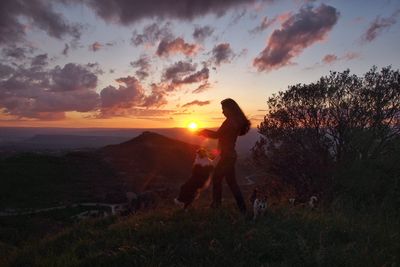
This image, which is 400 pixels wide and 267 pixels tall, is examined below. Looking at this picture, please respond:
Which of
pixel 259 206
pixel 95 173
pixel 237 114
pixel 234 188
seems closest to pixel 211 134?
pixel 237 114

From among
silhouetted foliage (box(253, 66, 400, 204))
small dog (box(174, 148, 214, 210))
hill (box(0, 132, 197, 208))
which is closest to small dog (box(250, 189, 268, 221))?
small dog (box(174, 148, 214, 210))

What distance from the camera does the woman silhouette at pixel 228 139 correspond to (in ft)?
31.5

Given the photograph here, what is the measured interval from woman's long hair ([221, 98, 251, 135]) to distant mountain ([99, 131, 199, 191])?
5237 cm

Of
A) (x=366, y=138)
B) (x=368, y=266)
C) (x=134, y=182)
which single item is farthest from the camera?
(x=134, y=182)

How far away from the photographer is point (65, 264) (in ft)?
22.0

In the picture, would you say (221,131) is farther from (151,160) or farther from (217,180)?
(151,160)

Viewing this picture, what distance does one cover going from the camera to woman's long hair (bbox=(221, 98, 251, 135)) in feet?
32.0

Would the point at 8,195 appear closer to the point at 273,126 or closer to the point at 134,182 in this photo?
the point at 134,182

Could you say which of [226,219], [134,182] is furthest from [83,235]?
[134,182]

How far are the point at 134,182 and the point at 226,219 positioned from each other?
56.6 meters

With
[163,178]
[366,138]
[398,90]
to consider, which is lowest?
[163,178]

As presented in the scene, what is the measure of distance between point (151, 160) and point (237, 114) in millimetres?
74874

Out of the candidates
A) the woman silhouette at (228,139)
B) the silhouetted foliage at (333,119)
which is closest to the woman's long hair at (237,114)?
the woman silhouette at (228,139)

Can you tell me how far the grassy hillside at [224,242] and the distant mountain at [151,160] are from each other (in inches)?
2085
